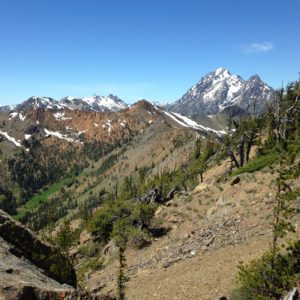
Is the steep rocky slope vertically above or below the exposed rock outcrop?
below

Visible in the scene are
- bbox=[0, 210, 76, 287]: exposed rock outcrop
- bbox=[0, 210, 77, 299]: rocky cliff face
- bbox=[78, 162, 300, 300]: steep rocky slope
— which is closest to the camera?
bbox=[0, 210, 77, 299]: rocky cliff face

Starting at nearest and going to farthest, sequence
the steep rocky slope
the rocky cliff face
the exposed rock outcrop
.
Answer: the rocky cliff face, the exposed rock outcrop, the steep rocky slope

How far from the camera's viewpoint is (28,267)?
81.3 ft

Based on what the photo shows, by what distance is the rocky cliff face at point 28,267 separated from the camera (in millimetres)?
17370

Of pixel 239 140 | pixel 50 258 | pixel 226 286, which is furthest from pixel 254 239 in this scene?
pixel 239 140

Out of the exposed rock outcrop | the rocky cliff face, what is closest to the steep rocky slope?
the exposed rock outcrop

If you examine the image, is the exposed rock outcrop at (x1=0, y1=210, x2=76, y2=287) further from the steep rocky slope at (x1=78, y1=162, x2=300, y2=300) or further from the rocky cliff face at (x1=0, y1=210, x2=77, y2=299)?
the steep rocky slope at (x1=78, y1=162, x2=300, y2=300)

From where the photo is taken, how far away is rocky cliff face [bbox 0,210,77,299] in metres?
17.4

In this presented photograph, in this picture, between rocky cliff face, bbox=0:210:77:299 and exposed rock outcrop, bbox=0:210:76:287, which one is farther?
exposed rock outcrop, bbox=0:210:76:287

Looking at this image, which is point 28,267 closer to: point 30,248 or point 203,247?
point 30,248

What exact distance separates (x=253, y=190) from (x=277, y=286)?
95.9ft

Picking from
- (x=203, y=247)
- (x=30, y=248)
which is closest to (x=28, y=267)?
(x=30, y=248)

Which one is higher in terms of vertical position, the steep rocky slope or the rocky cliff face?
the rocky cliff face

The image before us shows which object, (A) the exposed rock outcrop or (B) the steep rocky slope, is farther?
(B) the steep rocky slope
